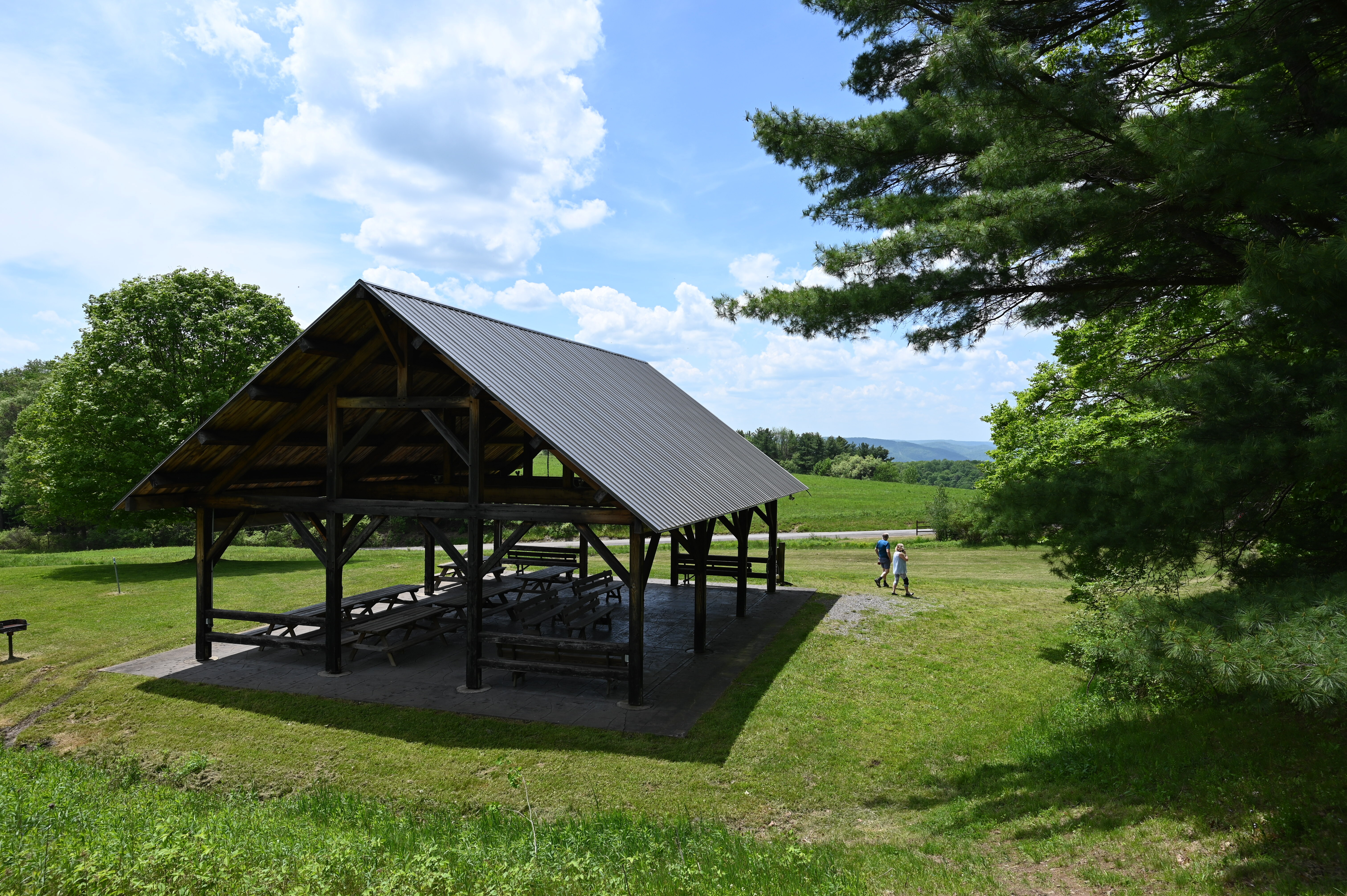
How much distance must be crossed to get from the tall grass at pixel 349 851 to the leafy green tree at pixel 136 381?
59.7ft

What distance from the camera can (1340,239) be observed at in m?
5.74

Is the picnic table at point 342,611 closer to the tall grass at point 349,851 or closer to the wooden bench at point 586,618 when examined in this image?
the wooden bench at point 586,618

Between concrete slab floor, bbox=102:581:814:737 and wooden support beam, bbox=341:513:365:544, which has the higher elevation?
A: wooden support beam, bbox=341:513:365:544

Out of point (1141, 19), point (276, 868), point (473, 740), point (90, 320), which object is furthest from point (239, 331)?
point (1141, 19)

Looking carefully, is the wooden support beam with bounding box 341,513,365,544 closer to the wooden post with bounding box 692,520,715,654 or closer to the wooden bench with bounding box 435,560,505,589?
the wooden bench with bounding box 435,560,505,589

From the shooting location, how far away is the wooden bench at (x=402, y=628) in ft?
40.4

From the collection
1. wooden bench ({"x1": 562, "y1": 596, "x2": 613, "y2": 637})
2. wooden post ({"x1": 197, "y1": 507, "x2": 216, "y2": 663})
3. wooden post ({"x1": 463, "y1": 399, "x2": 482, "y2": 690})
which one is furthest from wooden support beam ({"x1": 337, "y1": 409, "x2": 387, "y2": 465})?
wooden bench ({"x1": 562, "y1": 596, "x2": 613, "y2": 637})

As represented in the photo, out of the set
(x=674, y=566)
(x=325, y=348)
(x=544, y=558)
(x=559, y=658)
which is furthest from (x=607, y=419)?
(x=544, y=558)

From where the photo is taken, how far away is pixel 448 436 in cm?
1095

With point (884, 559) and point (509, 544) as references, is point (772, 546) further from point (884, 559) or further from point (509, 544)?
point (509, 544)

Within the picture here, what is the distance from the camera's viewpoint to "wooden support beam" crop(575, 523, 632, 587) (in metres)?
10.1

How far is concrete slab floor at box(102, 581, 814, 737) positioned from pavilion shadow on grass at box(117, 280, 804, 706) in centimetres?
41

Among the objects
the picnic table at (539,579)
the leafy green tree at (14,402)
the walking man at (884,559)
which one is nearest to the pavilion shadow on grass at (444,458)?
the picnic table at (539,579)

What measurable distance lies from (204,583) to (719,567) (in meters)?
10.5
